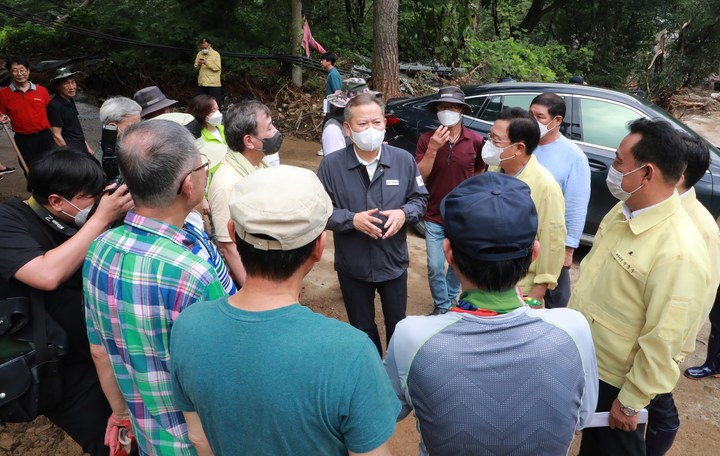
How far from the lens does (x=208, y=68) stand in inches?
417

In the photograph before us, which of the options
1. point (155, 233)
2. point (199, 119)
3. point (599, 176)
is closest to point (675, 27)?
point (599, 176)

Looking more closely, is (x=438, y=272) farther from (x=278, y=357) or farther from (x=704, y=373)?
(x=278, y=357)

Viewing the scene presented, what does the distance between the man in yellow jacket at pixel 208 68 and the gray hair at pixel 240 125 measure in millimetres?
8275

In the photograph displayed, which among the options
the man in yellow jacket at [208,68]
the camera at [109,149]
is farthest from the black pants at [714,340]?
the man in yellow jacket at [208,68]

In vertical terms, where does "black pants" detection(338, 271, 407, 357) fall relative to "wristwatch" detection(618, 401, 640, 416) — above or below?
below

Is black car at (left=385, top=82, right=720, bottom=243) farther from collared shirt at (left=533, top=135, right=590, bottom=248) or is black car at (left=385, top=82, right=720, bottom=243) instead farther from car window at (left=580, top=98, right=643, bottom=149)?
collared shirt at (left=533, top=135, right=590, bottom=248)

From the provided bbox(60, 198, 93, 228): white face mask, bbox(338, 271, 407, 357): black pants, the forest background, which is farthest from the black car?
the forest background

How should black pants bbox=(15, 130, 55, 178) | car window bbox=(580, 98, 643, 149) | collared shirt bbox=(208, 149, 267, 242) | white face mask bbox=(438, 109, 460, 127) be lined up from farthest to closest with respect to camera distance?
black pants bbox=(15, 130, 55, 178) → car window bbox=(580, 98, 643, 149) → white face mask bbox=(438, 109, 460, 127) → collared shirt bbox=(208, 149, 267, 242)

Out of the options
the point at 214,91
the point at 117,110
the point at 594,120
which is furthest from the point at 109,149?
the point at 214,91

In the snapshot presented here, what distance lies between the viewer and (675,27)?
52.9 ft

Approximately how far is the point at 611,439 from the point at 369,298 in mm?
1544

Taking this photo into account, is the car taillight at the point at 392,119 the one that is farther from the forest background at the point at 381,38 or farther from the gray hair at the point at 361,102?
the forest background at the point at 381,38

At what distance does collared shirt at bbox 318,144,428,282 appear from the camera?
2.97m

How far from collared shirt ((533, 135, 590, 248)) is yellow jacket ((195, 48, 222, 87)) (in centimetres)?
902
